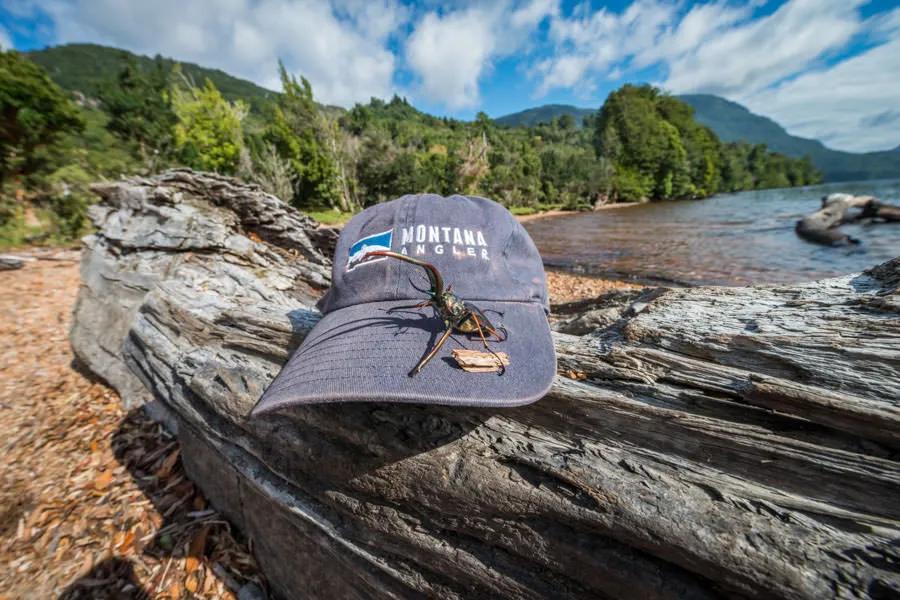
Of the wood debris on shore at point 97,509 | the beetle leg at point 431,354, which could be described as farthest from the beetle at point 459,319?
the wood debris on shore at point 97,509

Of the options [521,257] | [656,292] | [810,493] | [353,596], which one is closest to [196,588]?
[353,596]

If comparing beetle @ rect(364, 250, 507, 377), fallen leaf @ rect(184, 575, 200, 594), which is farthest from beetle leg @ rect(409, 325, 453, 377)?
fallen leaf @ rect(184, 575, 200, 594)

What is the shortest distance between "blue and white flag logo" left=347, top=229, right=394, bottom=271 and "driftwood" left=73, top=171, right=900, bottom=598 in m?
0.53

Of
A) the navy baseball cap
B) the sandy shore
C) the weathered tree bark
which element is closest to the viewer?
the navy baseball cap

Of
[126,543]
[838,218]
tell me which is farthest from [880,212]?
[126,543]

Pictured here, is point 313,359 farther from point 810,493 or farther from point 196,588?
point 196,588

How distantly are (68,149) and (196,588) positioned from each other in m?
14.8

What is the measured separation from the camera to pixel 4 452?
2.32 meters

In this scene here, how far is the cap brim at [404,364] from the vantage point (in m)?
0.91

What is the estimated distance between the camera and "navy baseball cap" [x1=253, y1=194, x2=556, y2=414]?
3.05 ft

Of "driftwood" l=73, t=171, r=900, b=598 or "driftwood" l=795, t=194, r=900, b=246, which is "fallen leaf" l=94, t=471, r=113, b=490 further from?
"driftwood" l=795, t=194, r=900, b=246

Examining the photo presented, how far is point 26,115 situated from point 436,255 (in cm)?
1375

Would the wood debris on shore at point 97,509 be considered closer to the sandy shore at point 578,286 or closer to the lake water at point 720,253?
the sandy shore at point 578,286

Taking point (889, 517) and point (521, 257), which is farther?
point (521, 257)
